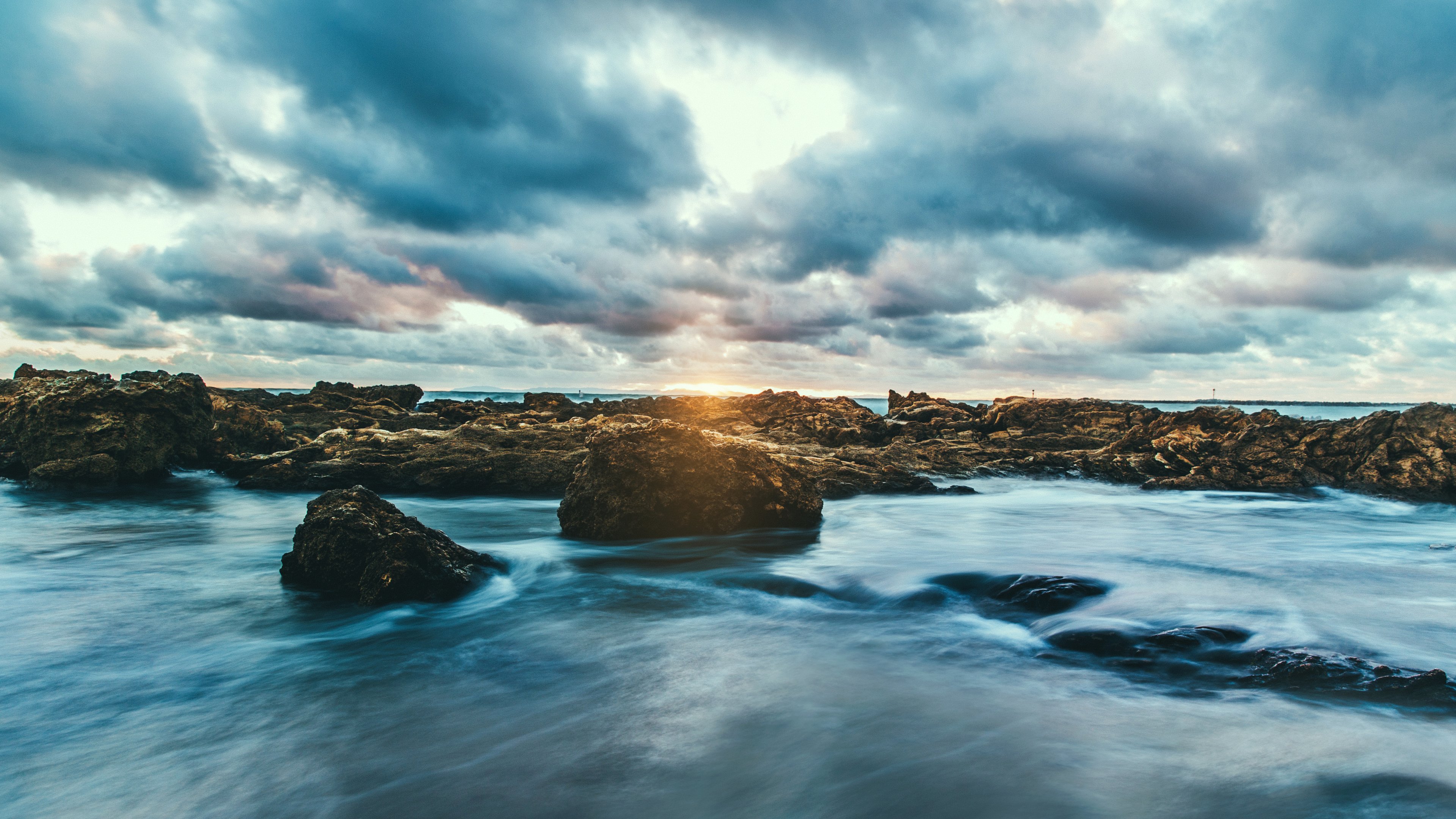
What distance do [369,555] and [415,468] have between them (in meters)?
8.66

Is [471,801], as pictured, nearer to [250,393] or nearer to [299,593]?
[299,593]

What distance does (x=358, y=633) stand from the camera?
616 centimetres

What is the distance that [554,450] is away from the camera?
16.6m

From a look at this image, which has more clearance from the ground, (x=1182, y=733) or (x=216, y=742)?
(x=1182, y=733)

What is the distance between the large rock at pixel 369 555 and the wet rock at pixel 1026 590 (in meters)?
5.77

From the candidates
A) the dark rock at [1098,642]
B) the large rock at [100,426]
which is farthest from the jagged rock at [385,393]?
the dark rock at [1098,642]

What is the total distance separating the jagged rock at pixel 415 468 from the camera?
14.8m

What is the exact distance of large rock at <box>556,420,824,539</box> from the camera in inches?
403

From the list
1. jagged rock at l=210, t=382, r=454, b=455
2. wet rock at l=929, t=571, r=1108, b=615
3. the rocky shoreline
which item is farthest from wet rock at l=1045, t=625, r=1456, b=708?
jagged rock at l=210, t=382, r=454, b=455

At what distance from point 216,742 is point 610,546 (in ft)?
19.2

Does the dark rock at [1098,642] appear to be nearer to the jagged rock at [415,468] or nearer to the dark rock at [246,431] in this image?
the jagged rock at [415,468]

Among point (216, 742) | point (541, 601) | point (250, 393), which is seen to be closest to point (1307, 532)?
point (541, 601)

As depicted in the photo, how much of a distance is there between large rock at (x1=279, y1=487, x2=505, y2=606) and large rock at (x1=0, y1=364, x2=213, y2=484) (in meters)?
10.6

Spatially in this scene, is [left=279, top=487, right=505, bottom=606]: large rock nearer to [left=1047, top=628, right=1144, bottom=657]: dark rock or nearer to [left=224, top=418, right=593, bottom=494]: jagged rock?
[left=1047, top=628, right=1144, bottom=657]: dark rock
